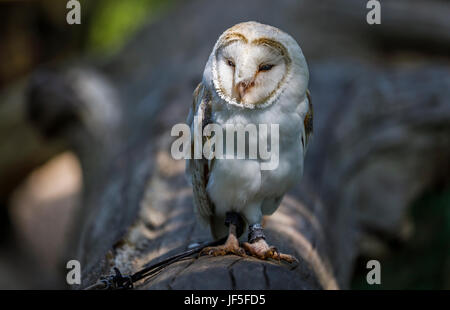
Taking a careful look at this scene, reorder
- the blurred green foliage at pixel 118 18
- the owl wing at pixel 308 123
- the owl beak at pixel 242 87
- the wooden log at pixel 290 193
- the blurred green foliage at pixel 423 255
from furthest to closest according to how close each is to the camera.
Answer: the blurred green foliage at pixel 118 18 → the blurred green foliage at pixel 423 255 → the wooden log at pixel 290 193 → the owl wing at pixel 308 123 → the owl beak at pixel 242 87

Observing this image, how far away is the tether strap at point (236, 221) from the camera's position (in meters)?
2.14

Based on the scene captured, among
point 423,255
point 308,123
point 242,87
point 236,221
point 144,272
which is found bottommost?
point 423,255

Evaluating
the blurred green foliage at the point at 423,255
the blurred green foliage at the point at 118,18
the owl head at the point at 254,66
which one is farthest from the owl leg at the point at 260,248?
the blurred green foliage at the point at 118,18

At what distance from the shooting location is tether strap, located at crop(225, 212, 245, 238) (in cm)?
214

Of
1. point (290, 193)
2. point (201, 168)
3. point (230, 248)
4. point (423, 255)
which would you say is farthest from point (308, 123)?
point (423, 255)

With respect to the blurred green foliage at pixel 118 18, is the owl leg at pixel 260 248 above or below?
below

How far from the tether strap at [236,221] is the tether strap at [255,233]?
2.3 inches

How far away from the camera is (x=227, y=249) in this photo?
6.52 feet

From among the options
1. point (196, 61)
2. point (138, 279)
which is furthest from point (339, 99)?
point (138, 279)

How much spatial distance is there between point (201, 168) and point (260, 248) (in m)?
0.39

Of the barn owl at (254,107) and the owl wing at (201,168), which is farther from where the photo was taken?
the owl wing at (201,168)

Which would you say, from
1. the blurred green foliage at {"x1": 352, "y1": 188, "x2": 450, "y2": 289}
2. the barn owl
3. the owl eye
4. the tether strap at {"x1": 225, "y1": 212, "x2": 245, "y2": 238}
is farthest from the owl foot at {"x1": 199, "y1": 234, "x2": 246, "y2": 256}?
the blurred green foliage at {"x1": 352, "y1": 188, "x2": 450, "y2": 289}

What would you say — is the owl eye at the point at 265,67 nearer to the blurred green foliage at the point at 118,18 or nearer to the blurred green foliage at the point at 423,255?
the blurred green foliage at the point at 423,255

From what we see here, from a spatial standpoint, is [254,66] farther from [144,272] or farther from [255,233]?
[144,272]
